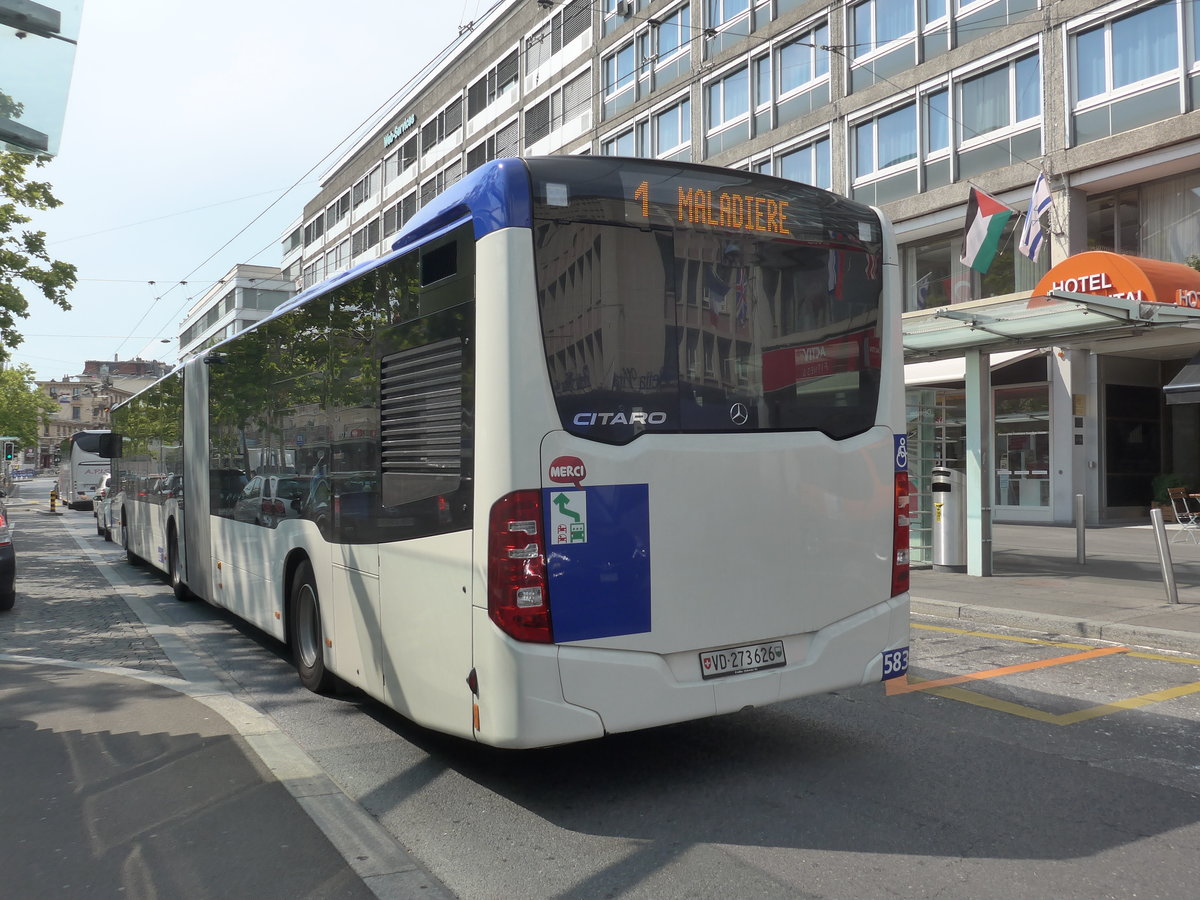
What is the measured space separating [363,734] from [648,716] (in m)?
2.19

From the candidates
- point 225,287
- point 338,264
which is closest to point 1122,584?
point 338,264

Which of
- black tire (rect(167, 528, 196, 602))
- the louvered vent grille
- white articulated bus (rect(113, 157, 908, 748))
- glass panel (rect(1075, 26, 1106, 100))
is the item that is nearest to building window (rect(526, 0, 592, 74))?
glass panel (rect(1075, 26, 1106, 100))

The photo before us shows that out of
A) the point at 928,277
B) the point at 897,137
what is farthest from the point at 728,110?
the point at 928,277

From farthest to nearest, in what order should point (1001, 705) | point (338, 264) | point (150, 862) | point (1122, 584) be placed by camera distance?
point (338, 264)
point (1122, 584)
point (1001, 705)
point (150, 862)

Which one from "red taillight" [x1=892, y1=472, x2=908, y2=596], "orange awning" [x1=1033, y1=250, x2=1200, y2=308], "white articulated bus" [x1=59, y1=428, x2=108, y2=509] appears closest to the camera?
"red taillight" [x1=892, y1=472, x2=908, y2=596]

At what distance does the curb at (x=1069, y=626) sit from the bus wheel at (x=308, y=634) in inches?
247

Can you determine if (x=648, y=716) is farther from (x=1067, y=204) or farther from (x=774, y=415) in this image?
(x=1067, y=204)

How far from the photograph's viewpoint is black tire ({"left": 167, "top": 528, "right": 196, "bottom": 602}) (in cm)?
1158

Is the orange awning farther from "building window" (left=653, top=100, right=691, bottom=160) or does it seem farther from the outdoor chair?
"building window" (left=653, top=100, right=691, bottom=160)

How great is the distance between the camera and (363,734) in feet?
18.9

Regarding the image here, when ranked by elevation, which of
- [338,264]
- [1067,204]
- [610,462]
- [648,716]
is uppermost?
[338,264]

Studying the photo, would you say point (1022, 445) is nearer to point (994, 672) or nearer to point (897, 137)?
point (897, 137)

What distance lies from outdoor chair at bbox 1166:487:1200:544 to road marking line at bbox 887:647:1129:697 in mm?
11120

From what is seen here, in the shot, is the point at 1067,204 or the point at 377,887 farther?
the point at 1067,204
